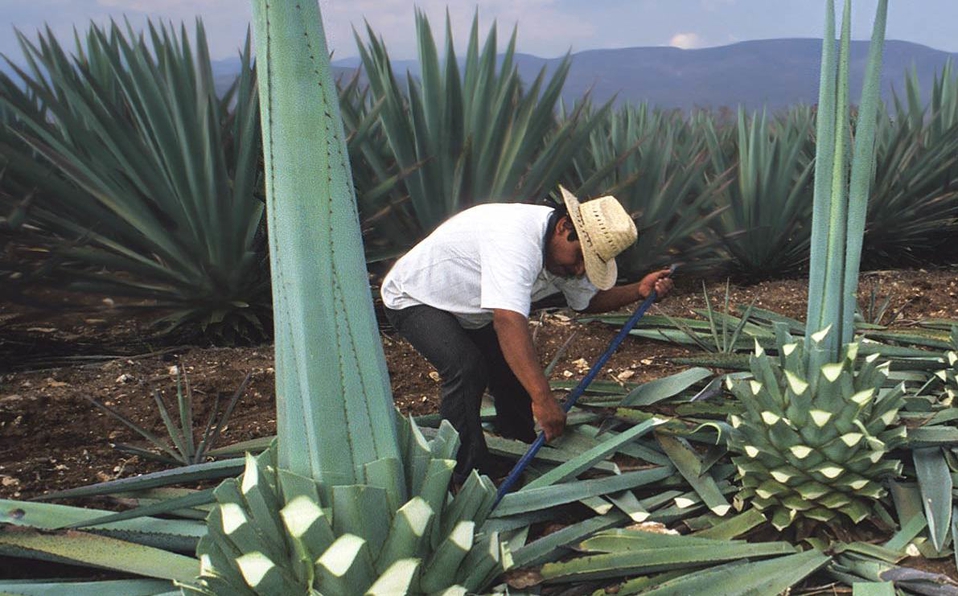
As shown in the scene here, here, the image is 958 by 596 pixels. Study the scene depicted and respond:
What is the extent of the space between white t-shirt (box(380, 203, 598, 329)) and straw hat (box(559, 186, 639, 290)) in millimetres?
107

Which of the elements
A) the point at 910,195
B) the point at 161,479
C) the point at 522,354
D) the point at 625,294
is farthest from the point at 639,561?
the point at 910,195

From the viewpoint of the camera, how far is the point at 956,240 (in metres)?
5.69

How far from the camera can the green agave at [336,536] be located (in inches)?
52.6

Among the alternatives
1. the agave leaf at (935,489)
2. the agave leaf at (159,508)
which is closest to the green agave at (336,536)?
the agave leaf at (159,508)

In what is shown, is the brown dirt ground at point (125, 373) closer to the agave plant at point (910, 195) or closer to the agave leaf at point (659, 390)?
the agave leaf at point (659, 390)

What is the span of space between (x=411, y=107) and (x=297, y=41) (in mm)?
2512

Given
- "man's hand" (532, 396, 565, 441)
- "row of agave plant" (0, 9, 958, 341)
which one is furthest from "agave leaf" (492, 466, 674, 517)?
"row of agave plant" (0, 9, 958, 341)

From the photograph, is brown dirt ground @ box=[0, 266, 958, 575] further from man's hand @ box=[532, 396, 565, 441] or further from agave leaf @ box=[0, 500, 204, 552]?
man's hand @ box=[532, 396, 565, 441]

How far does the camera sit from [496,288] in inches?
85.4

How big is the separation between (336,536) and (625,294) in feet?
4.88

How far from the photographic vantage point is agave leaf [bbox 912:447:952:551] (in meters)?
1.97

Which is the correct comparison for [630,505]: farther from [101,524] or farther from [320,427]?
[101,524]

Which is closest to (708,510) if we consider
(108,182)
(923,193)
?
(108,182)

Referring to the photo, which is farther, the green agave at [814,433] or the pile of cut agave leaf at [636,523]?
the green agave at [814,433]
